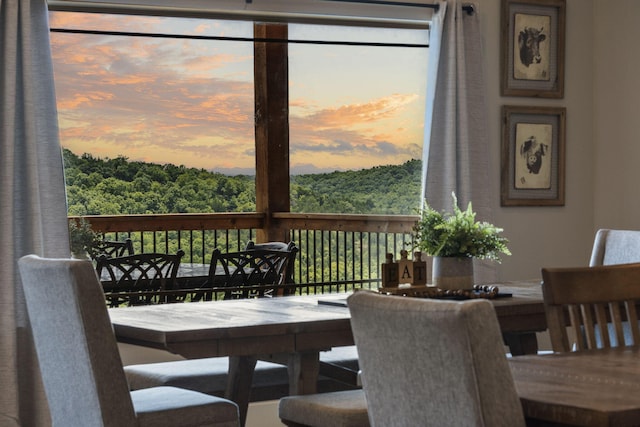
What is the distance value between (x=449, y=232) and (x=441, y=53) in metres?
1.89

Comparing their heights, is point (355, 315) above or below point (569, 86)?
below

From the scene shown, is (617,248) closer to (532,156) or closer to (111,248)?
(532,156)

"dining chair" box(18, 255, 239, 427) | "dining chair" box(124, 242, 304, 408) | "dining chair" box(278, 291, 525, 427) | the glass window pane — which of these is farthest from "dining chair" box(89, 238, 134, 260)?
"dining chair" box(278, 291, 525, 427)

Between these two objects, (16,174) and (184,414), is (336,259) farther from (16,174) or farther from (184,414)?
Result: (184,414)

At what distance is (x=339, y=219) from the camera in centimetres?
573

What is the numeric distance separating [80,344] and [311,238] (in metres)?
2.74

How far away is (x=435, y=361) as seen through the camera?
6.22 feet

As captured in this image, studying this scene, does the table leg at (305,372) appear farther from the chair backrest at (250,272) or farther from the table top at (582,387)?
the chair backrest at (250,272)

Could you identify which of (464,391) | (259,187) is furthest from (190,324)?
(259,187)

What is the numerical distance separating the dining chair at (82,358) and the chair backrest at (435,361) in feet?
3.97

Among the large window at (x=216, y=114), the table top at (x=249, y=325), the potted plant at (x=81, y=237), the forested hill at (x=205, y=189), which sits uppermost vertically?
the large window at (x=216, y=114)

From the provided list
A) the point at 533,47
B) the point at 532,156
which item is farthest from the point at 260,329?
the point at 533,47

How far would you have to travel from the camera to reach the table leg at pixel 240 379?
381 cm

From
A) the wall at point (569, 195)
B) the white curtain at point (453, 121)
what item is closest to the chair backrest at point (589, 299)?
the white curtain at point (453, 121)
